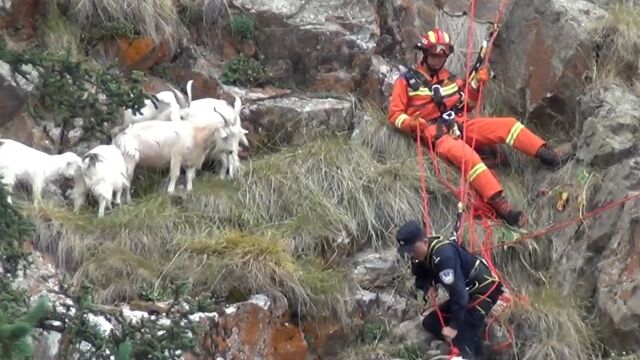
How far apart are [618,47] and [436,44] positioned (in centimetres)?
134

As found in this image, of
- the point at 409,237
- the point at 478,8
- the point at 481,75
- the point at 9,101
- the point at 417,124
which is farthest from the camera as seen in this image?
the point at 478,8

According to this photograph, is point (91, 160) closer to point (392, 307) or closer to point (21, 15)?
point (21, 15)

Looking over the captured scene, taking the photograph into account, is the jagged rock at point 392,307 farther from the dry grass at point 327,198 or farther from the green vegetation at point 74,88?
the green vegetation at point 74,88

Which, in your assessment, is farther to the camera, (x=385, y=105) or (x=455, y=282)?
(x=385, y=105)

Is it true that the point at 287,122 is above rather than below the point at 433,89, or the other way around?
below

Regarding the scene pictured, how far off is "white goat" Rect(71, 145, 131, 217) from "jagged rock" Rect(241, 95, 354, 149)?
1.40 meters

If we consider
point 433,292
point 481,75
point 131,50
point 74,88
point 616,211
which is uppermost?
point 74,88

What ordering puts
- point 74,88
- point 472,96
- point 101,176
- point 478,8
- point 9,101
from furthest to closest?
point 478,8, point 472,96, point 9,101, point 101,176, point 74,88

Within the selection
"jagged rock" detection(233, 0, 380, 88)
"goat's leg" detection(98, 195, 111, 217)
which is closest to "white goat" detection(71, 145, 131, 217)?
"goat's leg" detection(98, 195, 111, 217)

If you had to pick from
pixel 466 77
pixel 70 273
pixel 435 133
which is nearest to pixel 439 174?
pixel 435 133

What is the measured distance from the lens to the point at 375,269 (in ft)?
31.4

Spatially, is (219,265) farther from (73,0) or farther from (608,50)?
(608,50)

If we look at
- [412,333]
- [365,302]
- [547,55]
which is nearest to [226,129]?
[365,302]

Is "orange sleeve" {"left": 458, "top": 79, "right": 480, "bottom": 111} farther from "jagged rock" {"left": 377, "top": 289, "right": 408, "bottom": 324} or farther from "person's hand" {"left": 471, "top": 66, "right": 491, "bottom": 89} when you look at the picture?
"jagged rock" {"left": 377, "top": 289, "right": 408, "bottom": 324}
